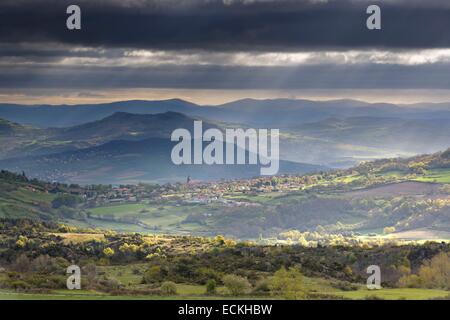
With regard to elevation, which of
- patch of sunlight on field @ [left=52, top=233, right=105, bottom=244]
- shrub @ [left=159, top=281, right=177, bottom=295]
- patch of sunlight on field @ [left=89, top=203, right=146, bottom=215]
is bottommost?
shrub @ [left=159, top=281, right=177, bottom=295]

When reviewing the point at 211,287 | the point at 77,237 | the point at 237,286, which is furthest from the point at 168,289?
the point at 77,237

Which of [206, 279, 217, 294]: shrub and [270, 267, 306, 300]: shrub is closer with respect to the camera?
[270, 267, 306, 300]: shrub

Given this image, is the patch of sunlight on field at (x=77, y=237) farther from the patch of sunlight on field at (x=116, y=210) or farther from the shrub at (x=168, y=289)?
the patch of sunlight on field at (x=116, y=210)

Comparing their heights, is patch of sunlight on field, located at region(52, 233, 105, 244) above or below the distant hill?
below

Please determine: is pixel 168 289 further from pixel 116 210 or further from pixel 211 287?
pixel 116 210

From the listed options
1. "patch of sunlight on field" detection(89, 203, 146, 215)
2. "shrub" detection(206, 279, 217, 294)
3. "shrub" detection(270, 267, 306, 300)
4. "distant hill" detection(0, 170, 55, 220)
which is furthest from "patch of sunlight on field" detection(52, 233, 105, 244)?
"patch of sunlight on field" detection(89, 203, 146, 215)

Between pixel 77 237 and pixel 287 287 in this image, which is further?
pixel 77 237

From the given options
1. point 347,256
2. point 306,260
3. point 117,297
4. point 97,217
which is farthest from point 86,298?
point 97,217

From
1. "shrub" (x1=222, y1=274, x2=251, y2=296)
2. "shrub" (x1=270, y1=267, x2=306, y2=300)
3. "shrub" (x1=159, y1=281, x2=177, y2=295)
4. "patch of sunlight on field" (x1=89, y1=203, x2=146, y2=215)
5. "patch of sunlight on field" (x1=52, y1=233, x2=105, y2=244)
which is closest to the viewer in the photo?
"shrub" (x1=270, y1=267, x2=306, y2=300)

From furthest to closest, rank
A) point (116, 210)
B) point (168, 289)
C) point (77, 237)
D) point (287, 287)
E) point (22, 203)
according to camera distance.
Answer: point (116, 210), point (22, 203), point (77, 237), point (168, 289), point (287, 287)

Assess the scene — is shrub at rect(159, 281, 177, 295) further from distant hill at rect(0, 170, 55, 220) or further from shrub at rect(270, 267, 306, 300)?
distant hill at rect(0, 170, 55, 220)

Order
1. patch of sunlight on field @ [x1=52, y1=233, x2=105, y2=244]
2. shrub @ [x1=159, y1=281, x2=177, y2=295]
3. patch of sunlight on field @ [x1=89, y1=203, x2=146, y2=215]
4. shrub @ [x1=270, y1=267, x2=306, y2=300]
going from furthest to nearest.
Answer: patch of sunlight on field @ [x1=89, y1=203, x2=146, y2=215]
patch of sunlight on field @ [x1=52, y1=233, x2=105, y2=244]
shrub @ [x1=159, y1=281, x2=177, y2=295]
shrub @ [x1=270, y1=267, x2=306, y2=300]
